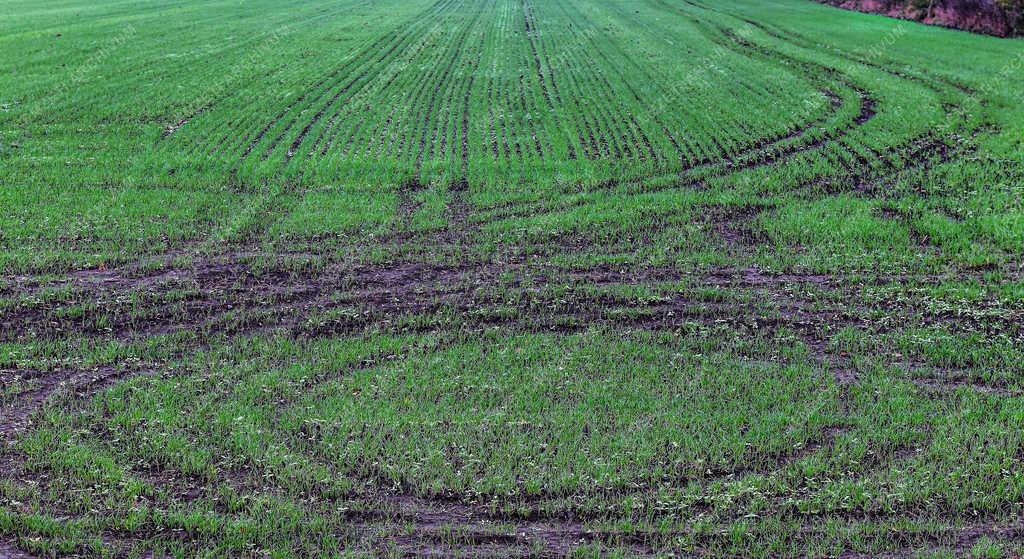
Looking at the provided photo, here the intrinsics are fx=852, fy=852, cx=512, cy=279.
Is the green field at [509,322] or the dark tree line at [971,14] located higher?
the dark tree line at [971,14]

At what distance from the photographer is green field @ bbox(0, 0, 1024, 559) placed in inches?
318

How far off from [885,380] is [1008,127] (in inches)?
595

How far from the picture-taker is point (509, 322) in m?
11.9

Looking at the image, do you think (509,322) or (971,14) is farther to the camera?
(971,14)

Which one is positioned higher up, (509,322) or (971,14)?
(971,14)

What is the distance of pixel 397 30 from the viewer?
130 feet

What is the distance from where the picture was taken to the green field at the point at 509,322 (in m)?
8.08


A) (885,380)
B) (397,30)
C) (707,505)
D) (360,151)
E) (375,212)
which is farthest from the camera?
(397,30)

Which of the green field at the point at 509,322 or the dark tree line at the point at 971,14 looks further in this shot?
the dark tree line at the point at 971,14

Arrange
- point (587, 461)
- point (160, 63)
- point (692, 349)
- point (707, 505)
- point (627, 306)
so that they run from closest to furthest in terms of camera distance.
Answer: point (707, 505) → point (587, 461) → point (692, 349) → point (627, 306) → point (160, 63)

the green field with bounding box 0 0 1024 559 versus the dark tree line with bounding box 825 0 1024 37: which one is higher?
the dark tree line with bounding box 825 0 1024 37

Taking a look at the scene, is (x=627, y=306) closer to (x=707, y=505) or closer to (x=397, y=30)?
(x=707, y=505)

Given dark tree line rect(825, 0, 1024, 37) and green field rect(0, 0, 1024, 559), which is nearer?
green field rect(0, 0, 1024, 559)

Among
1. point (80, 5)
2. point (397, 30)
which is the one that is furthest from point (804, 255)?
point (80, 5)
